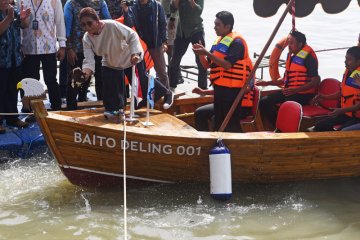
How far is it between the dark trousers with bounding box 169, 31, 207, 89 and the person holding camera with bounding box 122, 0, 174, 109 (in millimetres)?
820

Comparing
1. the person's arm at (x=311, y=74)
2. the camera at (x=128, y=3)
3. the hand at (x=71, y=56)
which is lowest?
the person's arm at (x=311, y=74)

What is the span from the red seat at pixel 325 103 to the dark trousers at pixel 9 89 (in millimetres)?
3263

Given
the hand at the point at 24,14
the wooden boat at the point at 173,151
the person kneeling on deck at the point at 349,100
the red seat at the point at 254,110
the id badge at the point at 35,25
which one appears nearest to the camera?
Answer: the wooden boat at the point at 173,151

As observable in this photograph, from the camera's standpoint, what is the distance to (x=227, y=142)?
17.8 feet

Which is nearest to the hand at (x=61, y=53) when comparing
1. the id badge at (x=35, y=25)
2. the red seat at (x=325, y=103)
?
the id badge at (x=35, y=25)

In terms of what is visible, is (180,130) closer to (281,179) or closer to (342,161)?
(281,179)

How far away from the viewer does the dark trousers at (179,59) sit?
7.96 meters

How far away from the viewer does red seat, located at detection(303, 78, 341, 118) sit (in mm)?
6574

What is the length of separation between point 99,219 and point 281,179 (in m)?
1.84

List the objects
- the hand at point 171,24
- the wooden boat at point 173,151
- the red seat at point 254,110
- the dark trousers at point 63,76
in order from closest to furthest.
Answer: the wooden boat at point 173,151
the red seat at point 254,110
the dark trousers at point 63,76
the hand at point 171,24

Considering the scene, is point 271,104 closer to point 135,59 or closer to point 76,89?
point 135,59

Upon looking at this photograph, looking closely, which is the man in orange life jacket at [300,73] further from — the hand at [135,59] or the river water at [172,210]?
the hand at [135,59]

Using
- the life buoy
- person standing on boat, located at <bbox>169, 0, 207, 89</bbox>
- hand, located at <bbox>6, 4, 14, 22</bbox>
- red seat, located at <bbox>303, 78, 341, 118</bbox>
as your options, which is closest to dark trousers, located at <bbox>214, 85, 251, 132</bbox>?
red seat, located at <bbox>303, 78, 341, 118</bbox>

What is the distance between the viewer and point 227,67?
582 cm
